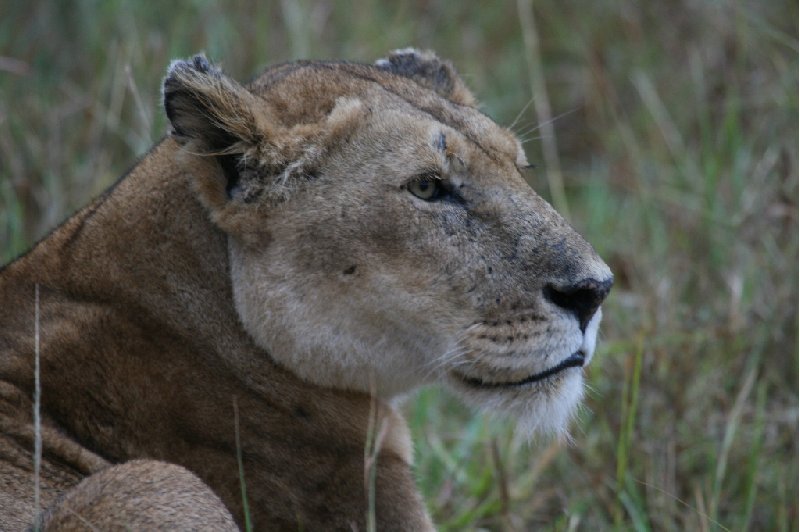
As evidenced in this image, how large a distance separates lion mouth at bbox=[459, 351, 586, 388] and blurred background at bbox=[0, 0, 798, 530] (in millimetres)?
761

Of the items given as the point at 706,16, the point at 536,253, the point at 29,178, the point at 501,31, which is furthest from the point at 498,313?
the point at 501,31

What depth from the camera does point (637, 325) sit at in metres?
6.34

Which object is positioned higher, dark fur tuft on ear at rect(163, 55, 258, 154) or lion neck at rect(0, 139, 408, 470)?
dark fur tuft on ear at rect(163, 55, 258, 154)

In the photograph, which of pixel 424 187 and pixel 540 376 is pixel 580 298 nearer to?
pixel 540 376

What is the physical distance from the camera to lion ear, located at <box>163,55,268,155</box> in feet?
12.6

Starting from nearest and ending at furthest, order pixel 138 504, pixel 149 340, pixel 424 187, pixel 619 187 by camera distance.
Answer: pixel 138 504
pixel 149 340
pixel 424 187
pixel 619 187

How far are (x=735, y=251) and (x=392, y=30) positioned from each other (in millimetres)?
3060

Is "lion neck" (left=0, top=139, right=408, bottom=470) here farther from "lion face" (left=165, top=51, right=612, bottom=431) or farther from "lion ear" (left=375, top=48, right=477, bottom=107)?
"lion ear" (left=375, top=48, right=477, bottom=107)

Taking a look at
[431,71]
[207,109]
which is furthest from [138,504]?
[431,71]

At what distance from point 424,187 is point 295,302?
1.82 ft

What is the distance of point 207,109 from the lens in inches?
153

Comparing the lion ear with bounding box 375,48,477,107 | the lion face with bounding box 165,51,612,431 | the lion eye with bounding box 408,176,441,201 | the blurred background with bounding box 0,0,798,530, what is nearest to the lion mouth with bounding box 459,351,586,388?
the lion face with bounding box 165,51,612,431

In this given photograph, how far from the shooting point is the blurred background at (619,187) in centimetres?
546

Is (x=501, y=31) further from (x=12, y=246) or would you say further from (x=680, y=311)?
(x=12, y=246)
